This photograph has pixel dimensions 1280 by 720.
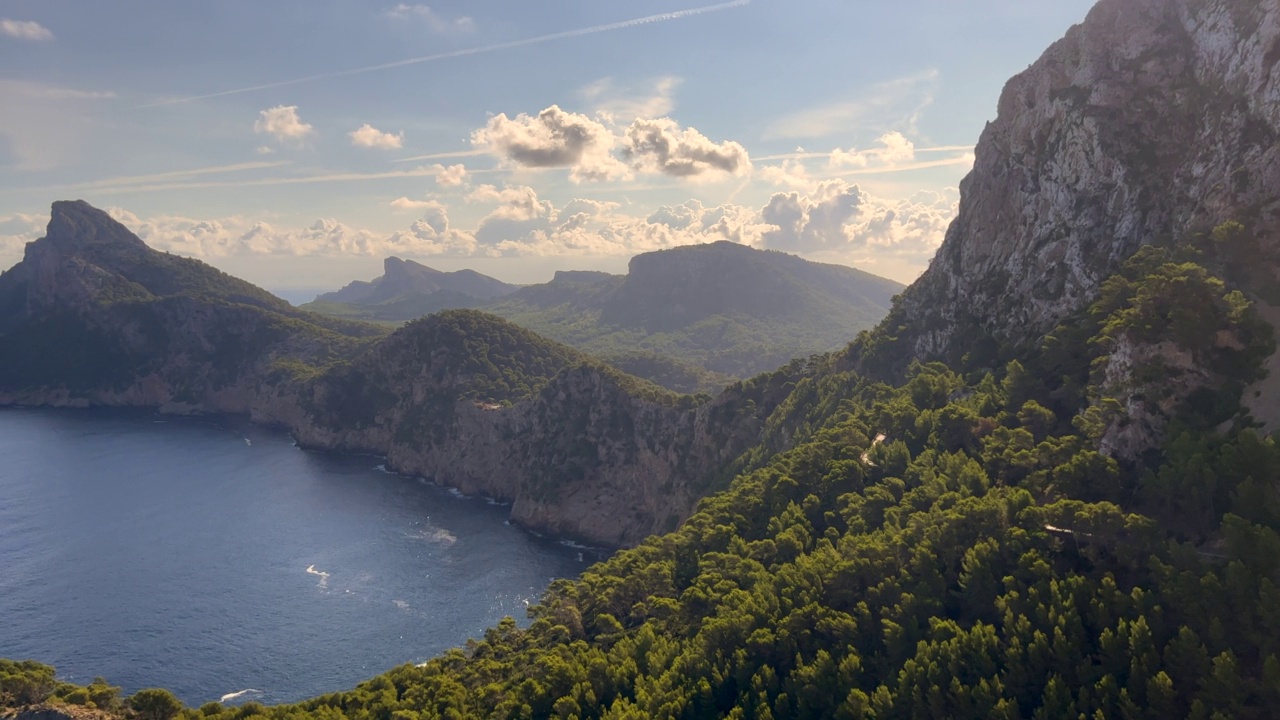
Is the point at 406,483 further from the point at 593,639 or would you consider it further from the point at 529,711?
the point at 529,711

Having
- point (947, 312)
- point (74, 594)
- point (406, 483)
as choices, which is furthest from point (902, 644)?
point (406, 483)

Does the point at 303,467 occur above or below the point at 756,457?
below

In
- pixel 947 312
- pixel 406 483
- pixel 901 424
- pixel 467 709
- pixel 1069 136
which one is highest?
pixel 1069 136

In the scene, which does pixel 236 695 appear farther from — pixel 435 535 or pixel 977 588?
pixel 977 588

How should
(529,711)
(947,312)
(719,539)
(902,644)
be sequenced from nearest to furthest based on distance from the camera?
(902,644), (529,711), (719,539), (947,312)

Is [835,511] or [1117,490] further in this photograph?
[835,511]

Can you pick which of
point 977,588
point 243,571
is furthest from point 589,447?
point 977,588

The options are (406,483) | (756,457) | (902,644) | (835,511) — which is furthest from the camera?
(406,483)
